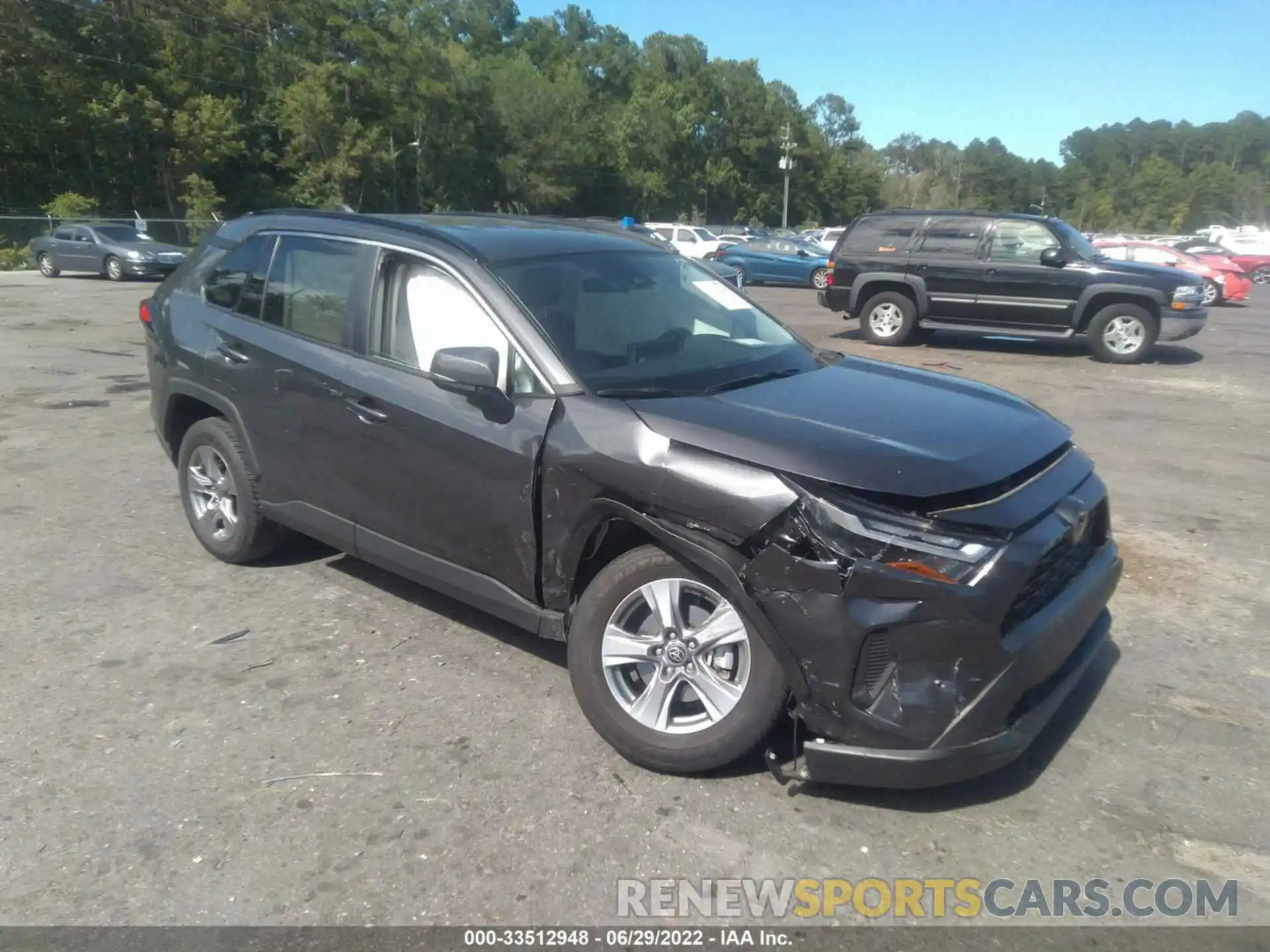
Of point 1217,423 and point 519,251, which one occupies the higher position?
point 519,251

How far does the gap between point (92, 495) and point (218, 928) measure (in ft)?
15.6

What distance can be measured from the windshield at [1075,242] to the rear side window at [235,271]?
38.3 feet

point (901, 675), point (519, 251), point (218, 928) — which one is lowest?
point (218, 928)

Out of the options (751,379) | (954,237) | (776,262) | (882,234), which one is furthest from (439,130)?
(751,379)

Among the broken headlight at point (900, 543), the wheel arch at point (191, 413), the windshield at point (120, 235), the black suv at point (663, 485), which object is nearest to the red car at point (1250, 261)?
the windshield at point (120, 235)

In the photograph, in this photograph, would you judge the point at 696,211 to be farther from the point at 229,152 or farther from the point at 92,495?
the point at 92,495

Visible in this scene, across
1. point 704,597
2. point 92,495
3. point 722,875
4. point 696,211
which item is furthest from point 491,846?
point 696,211

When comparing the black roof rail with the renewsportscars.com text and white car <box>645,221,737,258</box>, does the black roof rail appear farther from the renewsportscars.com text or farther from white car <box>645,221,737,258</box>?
white car <box>645,221,737,258</box>

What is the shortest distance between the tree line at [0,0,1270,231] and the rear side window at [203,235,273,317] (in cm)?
4318

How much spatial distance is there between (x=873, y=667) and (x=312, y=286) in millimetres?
3165

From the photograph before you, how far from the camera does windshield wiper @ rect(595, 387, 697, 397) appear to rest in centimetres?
384

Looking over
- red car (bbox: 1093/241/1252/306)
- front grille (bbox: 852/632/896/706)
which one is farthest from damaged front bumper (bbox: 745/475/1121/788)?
red car (bbox: 1093/241/1252/306)

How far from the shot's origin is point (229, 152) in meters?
52.8

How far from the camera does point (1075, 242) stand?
46.4 feet
